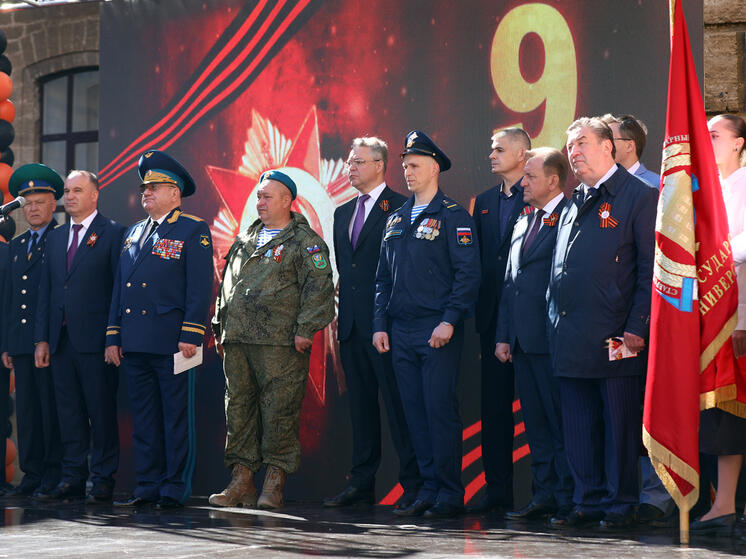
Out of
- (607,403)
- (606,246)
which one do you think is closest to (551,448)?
(607,403)

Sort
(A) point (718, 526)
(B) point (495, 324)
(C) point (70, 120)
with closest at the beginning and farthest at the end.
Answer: (A) point (718, 526)
(B) point (495, 324)
(C) point (70, 120)

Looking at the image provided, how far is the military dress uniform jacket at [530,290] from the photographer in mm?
4895

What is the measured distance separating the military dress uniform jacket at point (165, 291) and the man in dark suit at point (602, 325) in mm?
2130

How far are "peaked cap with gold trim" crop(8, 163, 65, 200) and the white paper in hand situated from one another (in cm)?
170

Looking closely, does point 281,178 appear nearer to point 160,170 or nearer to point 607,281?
point 160,170

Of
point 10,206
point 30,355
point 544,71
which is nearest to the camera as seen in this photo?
point 10,206

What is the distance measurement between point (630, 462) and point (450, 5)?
288 cm

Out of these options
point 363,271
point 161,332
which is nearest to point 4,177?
point 161,332

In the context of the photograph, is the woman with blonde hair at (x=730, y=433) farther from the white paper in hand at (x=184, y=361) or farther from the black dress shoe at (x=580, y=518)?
the white paper in hand at (x=184, y=361)

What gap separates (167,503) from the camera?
5.67 m

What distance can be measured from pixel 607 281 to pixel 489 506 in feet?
4.90

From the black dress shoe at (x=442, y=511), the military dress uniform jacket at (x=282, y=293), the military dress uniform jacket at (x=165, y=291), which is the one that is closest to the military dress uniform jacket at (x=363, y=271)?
the military dress uniform jacket at (x=282, y=293)

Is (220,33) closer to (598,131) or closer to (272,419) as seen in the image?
(272,419)

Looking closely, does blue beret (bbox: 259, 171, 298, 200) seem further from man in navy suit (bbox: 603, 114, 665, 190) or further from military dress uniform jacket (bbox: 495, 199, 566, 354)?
man in navy suit (bbox: 603, 114, 665, 190)
